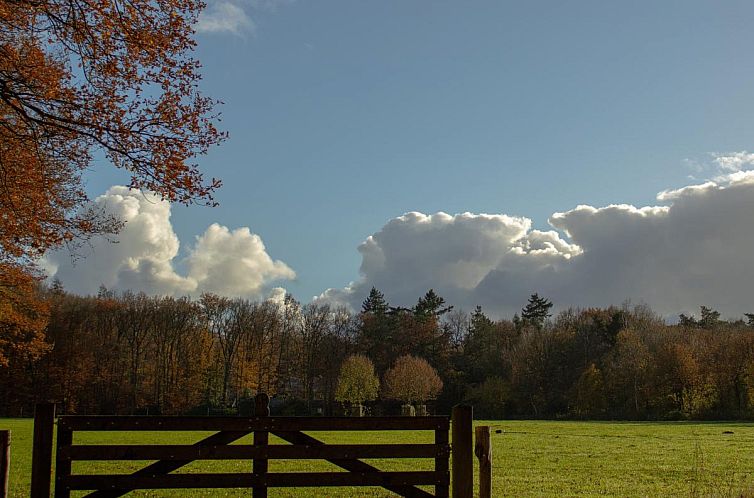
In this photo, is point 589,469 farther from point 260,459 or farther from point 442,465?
point 260,459

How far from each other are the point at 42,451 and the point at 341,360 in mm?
90588

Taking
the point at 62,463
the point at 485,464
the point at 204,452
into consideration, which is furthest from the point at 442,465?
the point at 62,463

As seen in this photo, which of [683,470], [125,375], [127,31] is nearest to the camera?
[127,31]

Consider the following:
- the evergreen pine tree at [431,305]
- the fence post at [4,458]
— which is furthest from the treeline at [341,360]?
the fence post at [4,458]

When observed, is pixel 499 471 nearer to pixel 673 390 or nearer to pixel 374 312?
pixel 673 390

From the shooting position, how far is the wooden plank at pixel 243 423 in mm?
8969

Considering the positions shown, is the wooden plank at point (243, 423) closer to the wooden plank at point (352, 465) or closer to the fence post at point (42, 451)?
the wooden plank at point (352, 465)

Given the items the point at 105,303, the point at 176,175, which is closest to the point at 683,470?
the point at 176,175

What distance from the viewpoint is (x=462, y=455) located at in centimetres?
977

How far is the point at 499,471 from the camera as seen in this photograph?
850 inches

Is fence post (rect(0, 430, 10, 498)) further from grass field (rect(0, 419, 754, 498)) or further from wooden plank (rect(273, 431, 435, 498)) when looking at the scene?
grass field (rect(0, 419, 754, 498))

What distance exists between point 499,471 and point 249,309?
77.7 metres

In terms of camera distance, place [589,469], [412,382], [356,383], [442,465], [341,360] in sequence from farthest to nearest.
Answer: [341,360]
[412,382]
[356,383]
[589,469]
[442,465]

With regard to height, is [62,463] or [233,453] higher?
[233,453]
